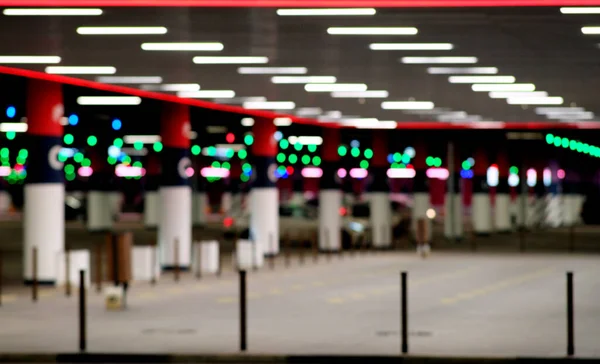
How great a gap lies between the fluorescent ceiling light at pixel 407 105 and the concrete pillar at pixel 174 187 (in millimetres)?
5591

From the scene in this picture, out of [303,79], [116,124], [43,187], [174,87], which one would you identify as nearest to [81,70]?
[43,187]

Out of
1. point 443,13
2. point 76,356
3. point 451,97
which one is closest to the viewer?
point 76,356

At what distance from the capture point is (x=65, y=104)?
40.5 m

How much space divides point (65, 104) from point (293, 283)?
44.1ft

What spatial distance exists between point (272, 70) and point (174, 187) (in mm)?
9564

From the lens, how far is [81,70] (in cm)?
2694

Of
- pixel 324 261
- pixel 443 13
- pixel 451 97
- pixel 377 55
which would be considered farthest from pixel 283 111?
pixel 443 13

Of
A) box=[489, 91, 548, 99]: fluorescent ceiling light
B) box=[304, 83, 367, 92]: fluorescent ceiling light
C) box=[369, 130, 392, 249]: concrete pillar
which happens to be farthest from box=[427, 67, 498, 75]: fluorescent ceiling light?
box=[369, 130, 392, 249]: concrete pillar

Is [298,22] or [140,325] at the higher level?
[298,22]

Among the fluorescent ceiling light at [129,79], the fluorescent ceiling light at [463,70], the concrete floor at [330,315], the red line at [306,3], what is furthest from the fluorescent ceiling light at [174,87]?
the red line at [306,3]

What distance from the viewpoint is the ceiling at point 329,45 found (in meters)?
18.1

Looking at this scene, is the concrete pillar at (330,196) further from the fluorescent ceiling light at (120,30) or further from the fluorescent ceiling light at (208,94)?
the fluorescent ceiling light at (120,30)

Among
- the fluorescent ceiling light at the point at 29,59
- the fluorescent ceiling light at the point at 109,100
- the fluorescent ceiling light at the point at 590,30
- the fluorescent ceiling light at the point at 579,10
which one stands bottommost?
the fluorescent ceiling light at the point at 109,100

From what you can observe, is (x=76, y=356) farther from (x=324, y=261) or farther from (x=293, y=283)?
(x=324, y=261)
